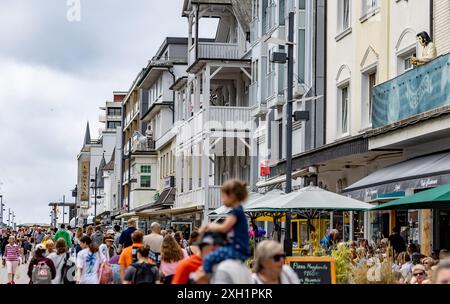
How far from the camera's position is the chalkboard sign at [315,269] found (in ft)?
49.8

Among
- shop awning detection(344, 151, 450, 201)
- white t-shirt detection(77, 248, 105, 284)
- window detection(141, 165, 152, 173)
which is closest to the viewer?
white t-shirt detection(77, 248, 105, 284)

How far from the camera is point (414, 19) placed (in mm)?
25922

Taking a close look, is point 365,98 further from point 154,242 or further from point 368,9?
point 154,242

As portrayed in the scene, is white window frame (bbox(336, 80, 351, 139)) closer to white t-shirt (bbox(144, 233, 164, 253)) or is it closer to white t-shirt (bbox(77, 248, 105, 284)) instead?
white t-shirt (bbox(144, 233, 164, 253))

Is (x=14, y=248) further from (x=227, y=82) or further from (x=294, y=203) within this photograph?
(x=227, y=82)

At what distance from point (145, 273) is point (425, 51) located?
12.9 meters

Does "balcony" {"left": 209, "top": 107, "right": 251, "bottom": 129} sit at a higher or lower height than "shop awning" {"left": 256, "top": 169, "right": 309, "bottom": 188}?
higher

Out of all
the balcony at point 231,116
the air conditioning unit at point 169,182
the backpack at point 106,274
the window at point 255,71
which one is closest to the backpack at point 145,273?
the backpack at point 106,274

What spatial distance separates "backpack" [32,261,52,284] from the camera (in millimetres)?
17328

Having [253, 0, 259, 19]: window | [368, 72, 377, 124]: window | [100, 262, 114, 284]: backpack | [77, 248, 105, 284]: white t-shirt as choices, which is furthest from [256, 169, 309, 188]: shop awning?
[100, 262, 114, 284]: backpack

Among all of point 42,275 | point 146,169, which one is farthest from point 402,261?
point 146,169

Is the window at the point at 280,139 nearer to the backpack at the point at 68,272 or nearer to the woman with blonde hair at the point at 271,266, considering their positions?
the backpack at the point at 68,272

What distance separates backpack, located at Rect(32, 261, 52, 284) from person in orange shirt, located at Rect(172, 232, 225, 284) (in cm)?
950
